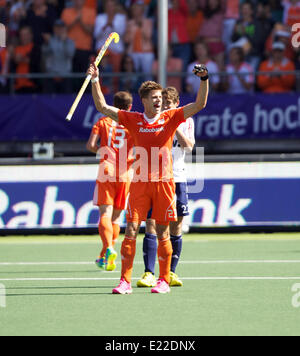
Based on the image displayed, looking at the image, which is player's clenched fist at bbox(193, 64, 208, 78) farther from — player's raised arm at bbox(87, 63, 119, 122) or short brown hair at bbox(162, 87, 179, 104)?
short brown hair at bbox(162, 87, 179, 104)

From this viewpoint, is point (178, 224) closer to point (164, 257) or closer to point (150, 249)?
point (150, 249)

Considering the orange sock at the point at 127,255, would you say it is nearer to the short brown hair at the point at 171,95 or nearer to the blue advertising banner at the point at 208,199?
the short brown hair at the point at 171,95

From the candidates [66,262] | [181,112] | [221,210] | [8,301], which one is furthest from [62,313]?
[221,210]

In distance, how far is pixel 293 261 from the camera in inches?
459

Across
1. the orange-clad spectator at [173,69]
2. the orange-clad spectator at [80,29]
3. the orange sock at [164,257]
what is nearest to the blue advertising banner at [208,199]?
the orange-clad spectator at [173,69]

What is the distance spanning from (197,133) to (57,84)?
3212 mm

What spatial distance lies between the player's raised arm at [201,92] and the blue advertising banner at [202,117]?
9642 millimetres

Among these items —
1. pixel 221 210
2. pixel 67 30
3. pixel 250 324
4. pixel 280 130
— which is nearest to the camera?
pixel 250 324

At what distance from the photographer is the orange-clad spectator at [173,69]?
62.7 feet

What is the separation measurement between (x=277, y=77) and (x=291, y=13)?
1578 millimetres

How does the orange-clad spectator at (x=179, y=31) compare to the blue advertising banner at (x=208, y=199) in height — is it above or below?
above

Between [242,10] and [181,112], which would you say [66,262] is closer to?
[181,112]

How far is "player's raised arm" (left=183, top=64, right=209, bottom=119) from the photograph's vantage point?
27.4 feet

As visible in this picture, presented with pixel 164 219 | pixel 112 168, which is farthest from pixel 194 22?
pixel 164 219
